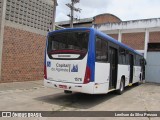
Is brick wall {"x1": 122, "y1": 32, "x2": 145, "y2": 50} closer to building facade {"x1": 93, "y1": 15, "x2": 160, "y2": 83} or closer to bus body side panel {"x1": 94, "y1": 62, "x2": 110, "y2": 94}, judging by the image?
building facade {"x1": 93, "y1": 15, "x2": 160, "y2": 83}

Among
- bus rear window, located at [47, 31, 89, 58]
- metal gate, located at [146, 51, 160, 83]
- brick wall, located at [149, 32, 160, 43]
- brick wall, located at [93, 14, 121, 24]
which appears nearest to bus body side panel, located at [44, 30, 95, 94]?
bus rear window, located at [47, 31, 89, 58]

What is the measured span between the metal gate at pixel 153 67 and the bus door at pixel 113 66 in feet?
39.2

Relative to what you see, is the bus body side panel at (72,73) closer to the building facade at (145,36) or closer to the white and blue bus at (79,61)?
the white and blue bus at (79,61)

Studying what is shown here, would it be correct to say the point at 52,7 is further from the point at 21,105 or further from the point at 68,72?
the point at 21,105

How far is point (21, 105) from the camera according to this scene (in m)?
7.59

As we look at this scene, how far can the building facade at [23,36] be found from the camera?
1241 centimetres

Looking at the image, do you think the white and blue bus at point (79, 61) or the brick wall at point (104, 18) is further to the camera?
the brick wall at point (104, 18)

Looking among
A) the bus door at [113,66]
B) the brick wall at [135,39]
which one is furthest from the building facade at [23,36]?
the brick wall at [135,39]

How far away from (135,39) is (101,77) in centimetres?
1548

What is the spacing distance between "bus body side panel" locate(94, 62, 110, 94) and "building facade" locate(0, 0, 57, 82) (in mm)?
6427

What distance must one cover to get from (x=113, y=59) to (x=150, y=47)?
13.3 metres

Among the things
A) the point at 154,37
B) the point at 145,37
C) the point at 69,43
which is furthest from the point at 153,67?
the point at 69,43

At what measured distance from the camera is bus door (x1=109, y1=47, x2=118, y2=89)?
987 cm

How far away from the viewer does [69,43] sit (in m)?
8.39
